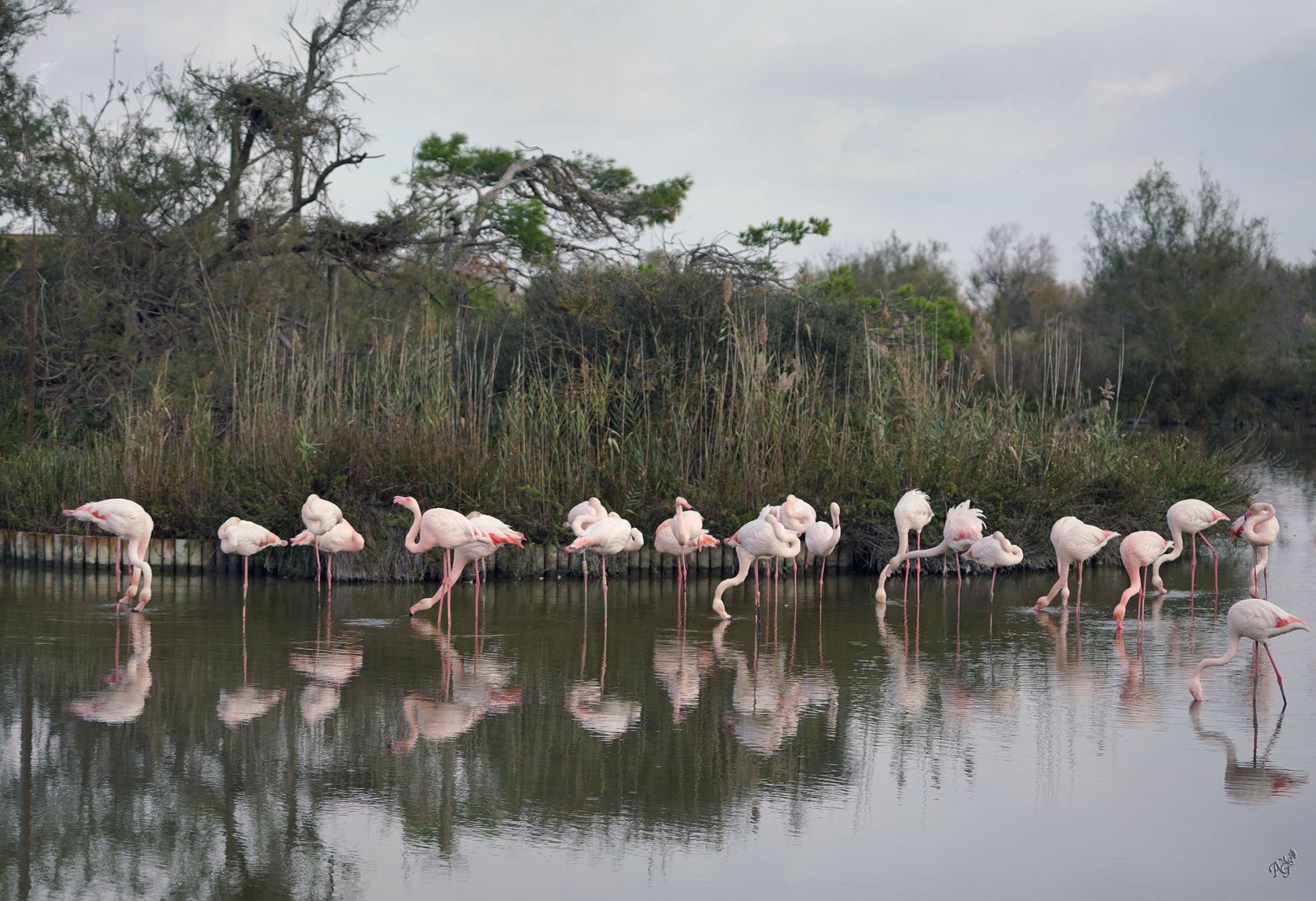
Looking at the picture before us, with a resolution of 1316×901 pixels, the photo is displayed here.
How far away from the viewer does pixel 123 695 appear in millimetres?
7270

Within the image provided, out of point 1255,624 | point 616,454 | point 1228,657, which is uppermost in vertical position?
point 616,454

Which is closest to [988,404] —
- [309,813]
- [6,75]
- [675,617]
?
[675,617]

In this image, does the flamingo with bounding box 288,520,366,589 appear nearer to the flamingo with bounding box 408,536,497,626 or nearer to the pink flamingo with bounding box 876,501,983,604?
the flamingo with bounding box 408,536,497,626

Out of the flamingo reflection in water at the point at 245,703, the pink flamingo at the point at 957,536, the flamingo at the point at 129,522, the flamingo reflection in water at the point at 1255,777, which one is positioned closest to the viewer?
the flamingo reflection in water at the point at 1255,777

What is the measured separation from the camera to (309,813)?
5.38m

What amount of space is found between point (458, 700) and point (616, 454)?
6227 mm

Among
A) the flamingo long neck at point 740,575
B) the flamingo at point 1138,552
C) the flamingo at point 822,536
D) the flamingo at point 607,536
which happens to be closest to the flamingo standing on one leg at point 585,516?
the flamingo at point 607,536

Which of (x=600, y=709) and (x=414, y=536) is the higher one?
(x=414, y=536)

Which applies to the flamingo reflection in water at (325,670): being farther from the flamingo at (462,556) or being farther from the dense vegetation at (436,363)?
the dense vegetation at (436,363)

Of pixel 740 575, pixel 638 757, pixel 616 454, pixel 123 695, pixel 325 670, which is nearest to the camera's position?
pixel 638 757

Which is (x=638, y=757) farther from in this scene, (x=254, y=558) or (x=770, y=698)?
(x=254, y=558)

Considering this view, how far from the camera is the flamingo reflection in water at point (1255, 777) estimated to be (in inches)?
224

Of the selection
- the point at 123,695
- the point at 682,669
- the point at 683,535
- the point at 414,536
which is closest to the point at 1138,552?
the point at 683,535

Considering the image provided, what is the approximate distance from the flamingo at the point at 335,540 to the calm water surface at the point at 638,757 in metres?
0.71
